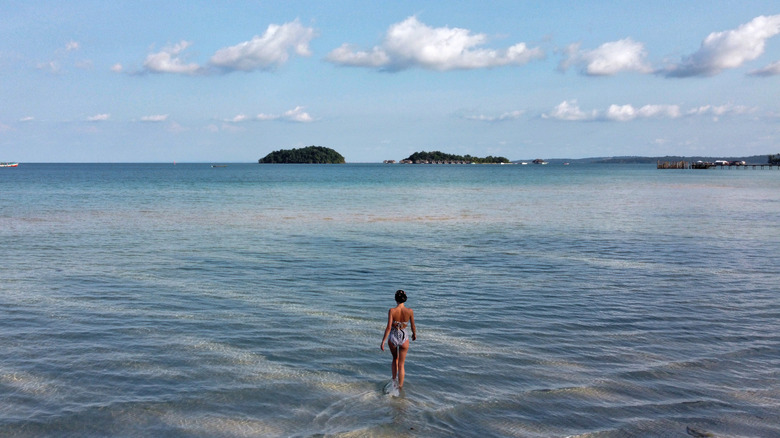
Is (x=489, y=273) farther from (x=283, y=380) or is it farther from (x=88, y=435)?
(x=88, y=435)

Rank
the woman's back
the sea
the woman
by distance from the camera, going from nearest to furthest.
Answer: the sea
the woman
the woman's back

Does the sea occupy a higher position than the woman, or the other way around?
the woman

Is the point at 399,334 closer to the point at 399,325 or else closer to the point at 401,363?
the point at 399,325

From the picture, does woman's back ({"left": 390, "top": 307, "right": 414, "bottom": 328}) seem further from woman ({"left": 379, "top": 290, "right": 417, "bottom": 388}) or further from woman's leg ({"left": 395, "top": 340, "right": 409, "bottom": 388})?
woman's leg ({"left": 395, "top": 340, "right": 409, "bottom": 388})

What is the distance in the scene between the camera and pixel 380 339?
13836 millimetres

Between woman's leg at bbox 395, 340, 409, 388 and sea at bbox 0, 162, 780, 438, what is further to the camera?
woman's leg at bbox 395, 340, 409, 388

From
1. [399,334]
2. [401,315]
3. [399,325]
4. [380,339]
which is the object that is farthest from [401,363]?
[380,339]

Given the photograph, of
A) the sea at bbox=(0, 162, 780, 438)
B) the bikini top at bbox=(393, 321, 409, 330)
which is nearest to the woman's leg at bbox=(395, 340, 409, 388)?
the bikini top at bbox=(393, 321, 409, 330)

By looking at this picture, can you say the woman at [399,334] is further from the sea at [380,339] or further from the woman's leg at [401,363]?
the sea at [380,339]

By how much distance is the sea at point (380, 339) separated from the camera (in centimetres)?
991

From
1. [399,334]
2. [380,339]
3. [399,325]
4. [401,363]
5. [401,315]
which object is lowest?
[380,339]

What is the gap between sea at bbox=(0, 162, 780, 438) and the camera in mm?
9906

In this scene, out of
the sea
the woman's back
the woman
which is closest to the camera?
the sea

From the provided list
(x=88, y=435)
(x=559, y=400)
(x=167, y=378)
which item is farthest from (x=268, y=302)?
(x=559, y=400)
